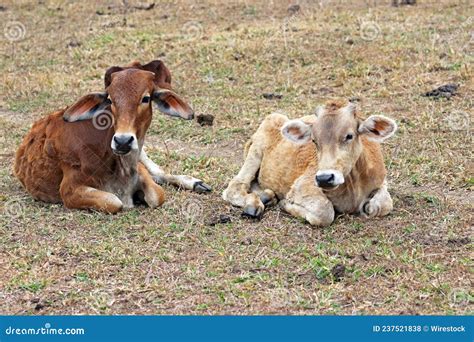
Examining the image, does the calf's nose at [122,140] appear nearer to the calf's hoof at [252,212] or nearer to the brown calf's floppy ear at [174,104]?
the brown calf's floppy ear at [174,104]

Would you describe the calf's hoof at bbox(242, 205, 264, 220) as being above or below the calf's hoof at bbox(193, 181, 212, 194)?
above

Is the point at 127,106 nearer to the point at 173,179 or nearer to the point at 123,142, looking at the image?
the point at 123,142

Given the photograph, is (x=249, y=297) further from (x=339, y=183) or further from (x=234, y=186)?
(x=234, y=186)

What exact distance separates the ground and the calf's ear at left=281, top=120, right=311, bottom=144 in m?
0.72

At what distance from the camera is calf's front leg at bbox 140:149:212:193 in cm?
904

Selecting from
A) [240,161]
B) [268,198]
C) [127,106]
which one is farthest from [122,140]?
[240,161]

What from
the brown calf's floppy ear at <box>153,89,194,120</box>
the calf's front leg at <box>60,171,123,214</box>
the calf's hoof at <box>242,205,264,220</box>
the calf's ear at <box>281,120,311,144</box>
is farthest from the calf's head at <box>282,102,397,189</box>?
the calf's front leg at <box>60,171,123,214</box>

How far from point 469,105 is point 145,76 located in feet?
16.2

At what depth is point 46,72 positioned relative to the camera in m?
14.8

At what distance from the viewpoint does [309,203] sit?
7.86m

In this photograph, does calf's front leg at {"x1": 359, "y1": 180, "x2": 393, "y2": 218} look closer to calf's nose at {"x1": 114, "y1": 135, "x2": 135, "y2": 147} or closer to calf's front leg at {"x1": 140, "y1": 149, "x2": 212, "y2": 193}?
calf's front leg at {"x1": 140, "y1": 149, "x2": 212, "y2": 193}

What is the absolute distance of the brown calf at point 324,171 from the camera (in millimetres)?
7582

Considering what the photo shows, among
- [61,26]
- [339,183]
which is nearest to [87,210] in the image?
[339,183]

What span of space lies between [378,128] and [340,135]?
40cm
